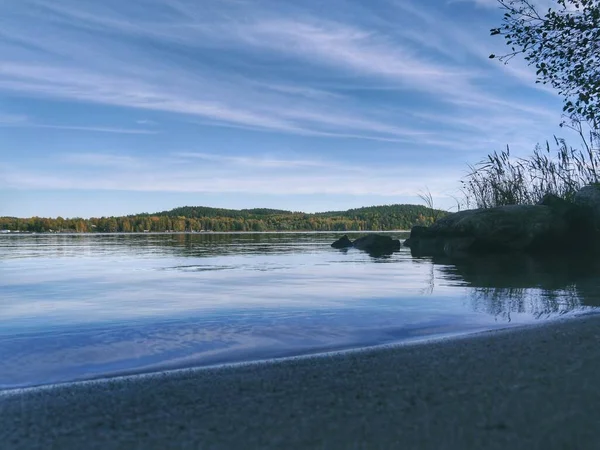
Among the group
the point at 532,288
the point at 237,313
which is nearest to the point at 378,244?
the point at 532,288

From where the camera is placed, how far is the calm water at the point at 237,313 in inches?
147

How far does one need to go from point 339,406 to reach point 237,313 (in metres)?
3.53

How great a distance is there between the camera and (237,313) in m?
5.65

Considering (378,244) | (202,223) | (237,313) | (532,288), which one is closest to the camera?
(237,313)

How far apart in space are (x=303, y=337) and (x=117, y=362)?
1561 mm

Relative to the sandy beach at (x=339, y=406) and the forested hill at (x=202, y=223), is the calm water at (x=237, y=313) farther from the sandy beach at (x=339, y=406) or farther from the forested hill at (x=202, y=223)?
the forested hill at (x=202, y=223)

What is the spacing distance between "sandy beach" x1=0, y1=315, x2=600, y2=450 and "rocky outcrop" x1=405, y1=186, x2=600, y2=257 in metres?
14.1

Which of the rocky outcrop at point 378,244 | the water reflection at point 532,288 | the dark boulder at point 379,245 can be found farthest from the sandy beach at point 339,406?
the dark boulder at point 379,245

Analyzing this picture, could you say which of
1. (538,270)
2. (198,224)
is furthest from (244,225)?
(538,270)

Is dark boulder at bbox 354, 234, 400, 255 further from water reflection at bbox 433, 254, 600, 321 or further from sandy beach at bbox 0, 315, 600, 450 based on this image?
sandy beach at bbox 0, 315, 600, 450

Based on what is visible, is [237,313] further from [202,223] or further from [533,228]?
[202,223]

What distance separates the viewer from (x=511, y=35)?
9836 mm

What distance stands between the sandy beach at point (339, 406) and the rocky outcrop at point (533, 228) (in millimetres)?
14074

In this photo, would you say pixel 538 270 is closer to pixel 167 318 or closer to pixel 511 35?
pixel 511 35
